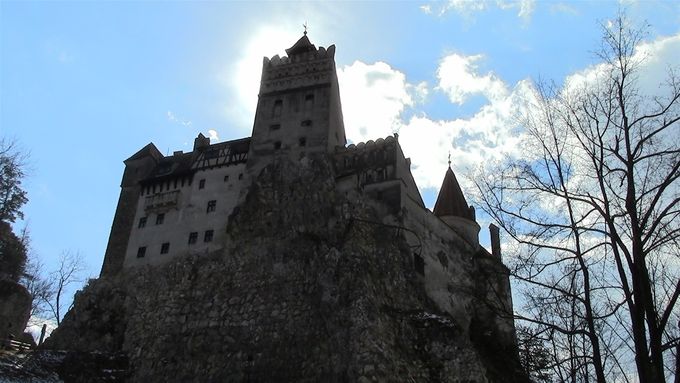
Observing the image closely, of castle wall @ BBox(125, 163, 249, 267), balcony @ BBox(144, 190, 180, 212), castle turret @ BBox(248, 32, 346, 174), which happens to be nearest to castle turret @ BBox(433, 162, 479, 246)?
castle turret @ BBox(248, 32, 346, 174)

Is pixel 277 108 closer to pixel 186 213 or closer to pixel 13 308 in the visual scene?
pixel 186 213

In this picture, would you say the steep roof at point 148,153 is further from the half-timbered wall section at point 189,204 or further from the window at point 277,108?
the window at point 277,108

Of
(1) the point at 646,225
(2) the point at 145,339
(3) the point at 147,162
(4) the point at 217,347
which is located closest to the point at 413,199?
(4) the point at 217,347

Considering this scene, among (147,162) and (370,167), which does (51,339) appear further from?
(370,167)

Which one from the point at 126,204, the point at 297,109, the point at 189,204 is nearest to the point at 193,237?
the point at 189,204

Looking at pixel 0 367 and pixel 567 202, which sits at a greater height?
pixel 567 202

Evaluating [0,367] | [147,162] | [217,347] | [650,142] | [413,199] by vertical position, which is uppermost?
[147,162]

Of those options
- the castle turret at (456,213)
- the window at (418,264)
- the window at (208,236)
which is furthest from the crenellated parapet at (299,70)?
the window at (418,264)

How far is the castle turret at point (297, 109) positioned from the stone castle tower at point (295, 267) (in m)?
0.10

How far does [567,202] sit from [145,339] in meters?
28.0

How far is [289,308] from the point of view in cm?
3222

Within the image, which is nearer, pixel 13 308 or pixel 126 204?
pixel 13 308

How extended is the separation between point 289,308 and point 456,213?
46.7ft

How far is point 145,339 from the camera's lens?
3491cm
